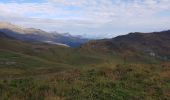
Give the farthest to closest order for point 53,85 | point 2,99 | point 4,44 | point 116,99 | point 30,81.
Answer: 1. point 4,44
2. point 30,81
3. point 53,85
4. point 116,99
5. point 2,99

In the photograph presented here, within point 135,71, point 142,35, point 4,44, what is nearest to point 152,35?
point 142,35

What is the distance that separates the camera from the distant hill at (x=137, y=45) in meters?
150

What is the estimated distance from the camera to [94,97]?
12672mm

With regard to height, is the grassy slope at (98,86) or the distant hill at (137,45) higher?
the grassy slope at (98,86)

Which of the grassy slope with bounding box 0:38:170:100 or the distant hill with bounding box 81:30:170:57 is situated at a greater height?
the grassy slope with bounding box 0:38:170:100

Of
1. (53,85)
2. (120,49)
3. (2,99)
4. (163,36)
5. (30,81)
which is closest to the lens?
(2,99)

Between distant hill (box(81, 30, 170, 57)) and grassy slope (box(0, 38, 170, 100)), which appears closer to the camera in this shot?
grassy slope (box(0, 38, 170, 100))

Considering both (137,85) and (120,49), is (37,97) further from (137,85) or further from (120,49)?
(120,49)

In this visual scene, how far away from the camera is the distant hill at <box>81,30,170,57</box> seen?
150m

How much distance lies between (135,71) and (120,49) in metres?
133

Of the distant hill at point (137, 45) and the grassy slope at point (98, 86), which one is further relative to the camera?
the distant hill at point (137, 45)

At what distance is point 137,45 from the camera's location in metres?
176

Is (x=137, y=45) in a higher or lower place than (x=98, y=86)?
lower

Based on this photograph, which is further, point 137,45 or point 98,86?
point 137,45
